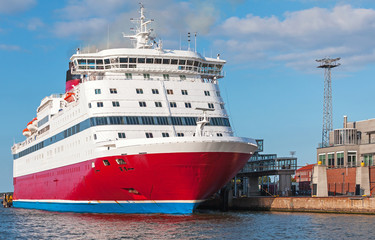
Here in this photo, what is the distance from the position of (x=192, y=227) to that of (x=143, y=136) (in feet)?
28.6

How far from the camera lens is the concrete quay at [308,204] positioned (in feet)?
137

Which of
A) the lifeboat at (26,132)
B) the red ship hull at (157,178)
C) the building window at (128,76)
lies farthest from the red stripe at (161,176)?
the lifeboat at (26,132)

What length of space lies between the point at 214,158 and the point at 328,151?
2450 cm

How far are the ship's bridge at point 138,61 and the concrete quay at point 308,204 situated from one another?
12.0m

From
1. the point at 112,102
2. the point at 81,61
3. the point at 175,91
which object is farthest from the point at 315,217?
the point at 81,61

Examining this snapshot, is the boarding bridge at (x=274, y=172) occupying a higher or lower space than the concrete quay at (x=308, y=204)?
higher

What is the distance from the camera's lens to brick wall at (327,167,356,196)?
171 ft

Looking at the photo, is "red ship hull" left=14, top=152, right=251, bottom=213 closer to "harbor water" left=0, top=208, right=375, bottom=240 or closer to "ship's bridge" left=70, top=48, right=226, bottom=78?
"harbor water" left=0, top=208, right=375, bottom=240

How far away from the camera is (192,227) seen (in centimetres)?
3406

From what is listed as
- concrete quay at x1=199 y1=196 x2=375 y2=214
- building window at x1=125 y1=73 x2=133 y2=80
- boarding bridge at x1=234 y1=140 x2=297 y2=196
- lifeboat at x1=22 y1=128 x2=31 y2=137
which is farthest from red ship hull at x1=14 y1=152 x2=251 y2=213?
lifeboat at x1=22 y1=128 x2=31 y2=137

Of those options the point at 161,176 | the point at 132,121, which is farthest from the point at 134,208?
the point at 132,121

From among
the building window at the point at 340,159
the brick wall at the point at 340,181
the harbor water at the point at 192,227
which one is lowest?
the harbor water at the point at 192,227

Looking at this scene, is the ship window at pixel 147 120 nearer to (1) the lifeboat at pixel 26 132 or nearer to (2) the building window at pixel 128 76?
(2) the building window at pixel 128 76

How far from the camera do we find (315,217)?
40.8 meters
